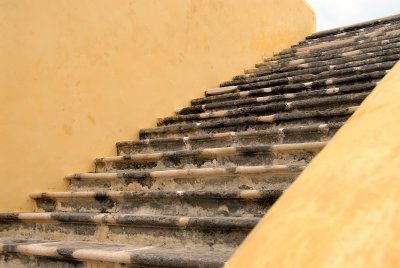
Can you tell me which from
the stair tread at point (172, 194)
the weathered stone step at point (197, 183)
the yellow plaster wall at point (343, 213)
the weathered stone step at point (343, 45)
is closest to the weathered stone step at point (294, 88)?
the weathered stone step at point (343, 45)

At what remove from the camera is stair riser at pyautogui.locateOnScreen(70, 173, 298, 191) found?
2.32 meters

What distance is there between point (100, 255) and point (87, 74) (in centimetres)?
171

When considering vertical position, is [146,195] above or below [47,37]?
below

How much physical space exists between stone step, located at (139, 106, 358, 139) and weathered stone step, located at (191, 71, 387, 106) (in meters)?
0.48

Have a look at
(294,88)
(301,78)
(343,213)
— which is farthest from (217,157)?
(343,213)

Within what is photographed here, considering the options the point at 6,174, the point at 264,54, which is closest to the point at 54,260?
the point at 6,174

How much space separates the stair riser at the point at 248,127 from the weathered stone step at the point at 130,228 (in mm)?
1182

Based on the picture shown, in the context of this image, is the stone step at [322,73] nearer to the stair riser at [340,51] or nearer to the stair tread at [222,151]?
the stair riser at [340,51]

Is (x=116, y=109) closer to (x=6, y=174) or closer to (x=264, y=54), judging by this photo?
(x=6, y=174)

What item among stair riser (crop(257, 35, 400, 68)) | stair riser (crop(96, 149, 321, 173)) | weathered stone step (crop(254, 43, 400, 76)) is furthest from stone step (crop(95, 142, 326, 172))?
stair riser (crop(257, 35, 400, 68))

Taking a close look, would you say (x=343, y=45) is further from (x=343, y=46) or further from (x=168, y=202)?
Answer: (x=168, y=202)

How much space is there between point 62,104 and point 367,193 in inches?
105

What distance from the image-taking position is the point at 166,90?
3957mm

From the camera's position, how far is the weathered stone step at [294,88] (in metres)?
3.38
